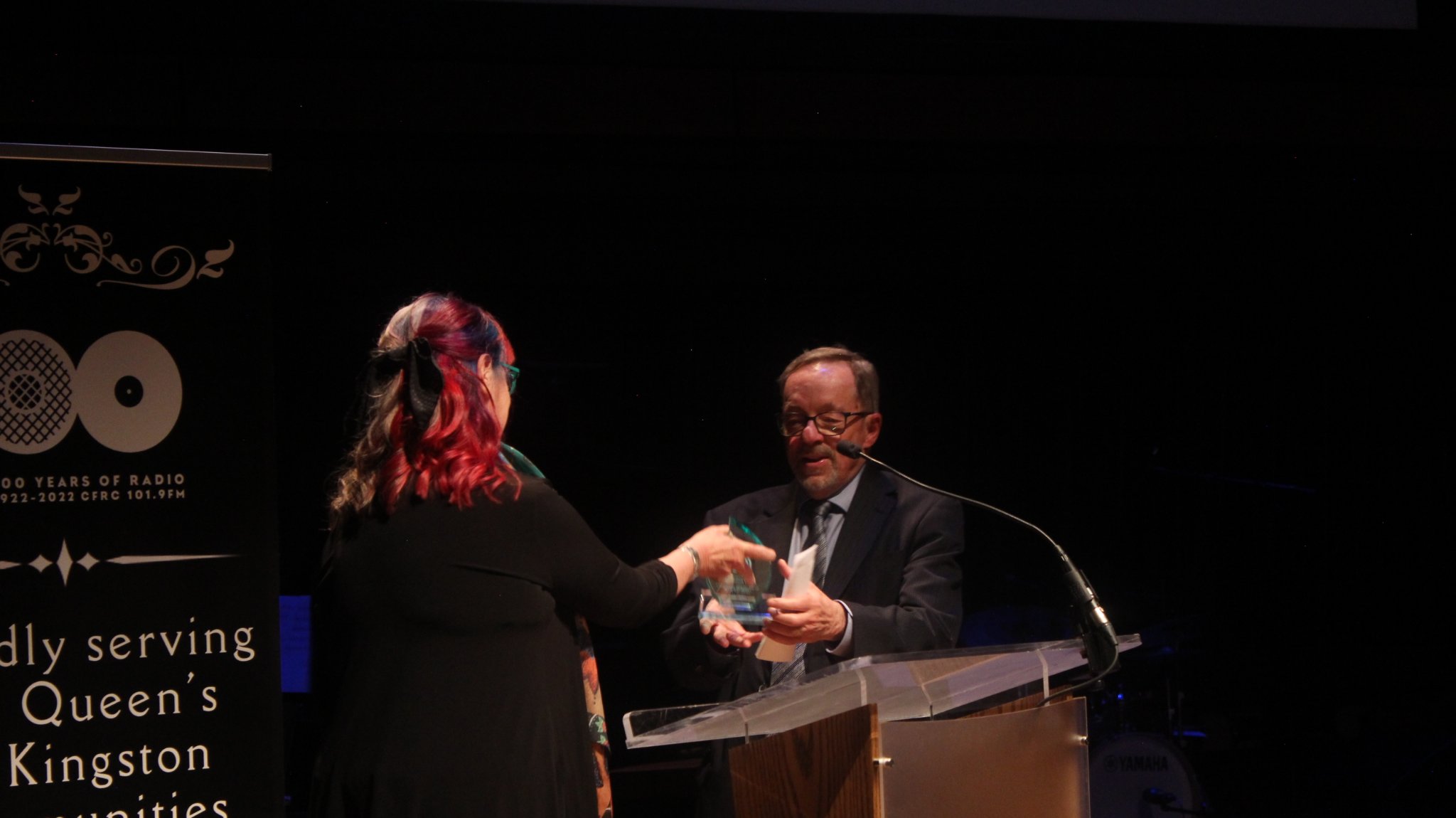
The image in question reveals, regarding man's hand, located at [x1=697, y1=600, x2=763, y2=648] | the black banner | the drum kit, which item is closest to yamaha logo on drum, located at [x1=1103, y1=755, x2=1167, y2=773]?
the drum kit

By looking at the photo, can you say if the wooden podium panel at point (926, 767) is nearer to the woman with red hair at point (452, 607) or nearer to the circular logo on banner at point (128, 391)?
the woman with red hair at point (452, 607)

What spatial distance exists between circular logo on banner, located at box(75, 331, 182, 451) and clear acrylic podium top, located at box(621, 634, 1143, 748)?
1.13 metres

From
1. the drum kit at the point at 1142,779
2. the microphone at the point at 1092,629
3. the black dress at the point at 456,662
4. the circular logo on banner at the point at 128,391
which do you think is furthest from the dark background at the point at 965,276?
the microphone at the point at 1092,629

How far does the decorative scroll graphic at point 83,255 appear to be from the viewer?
7.33ft

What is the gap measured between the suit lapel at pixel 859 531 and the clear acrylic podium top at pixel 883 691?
997mm

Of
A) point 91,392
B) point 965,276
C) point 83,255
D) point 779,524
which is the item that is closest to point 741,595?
point 779,524

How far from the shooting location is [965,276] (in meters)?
5.70

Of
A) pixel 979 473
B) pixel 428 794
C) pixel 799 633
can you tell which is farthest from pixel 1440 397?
pixel 428 794

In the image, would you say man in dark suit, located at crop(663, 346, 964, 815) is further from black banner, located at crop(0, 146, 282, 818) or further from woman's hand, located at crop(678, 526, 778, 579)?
black banner, located at crop(0, 146, 282, 818)

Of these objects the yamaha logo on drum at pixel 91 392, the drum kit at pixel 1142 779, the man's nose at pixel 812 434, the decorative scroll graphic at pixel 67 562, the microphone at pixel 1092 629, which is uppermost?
the yamaha logo on drum at pixel 91 392

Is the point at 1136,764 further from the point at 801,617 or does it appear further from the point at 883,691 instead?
the point at 883,691

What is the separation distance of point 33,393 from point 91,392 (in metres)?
0.09

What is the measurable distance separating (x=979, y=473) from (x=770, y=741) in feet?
14.4

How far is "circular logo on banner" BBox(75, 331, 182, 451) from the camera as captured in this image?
2.26m
